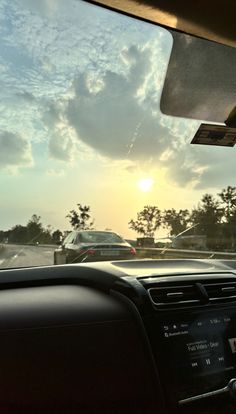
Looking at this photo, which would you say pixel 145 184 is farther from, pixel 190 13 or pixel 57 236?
pixel 190 13

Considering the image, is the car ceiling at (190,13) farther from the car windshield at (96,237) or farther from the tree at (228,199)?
the car windshield at (96,237)

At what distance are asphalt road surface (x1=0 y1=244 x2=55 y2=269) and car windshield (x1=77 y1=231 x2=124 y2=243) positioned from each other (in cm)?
31

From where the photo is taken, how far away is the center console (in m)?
2.33

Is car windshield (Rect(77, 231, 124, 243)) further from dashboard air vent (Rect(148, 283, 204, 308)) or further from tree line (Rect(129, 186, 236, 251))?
dashboard air vent (Rect(148, 283, 204, 308))

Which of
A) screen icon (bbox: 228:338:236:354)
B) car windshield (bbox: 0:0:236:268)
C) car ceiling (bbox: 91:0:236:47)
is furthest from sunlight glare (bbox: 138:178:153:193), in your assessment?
screen icon (bbox: 228:338:236:354)

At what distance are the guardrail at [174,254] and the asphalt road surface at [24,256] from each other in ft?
2.31

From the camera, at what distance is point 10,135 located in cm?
301

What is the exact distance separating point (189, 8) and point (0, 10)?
0.95 m

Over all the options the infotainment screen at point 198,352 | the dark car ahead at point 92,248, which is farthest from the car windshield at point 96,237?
the infotainment screen at point 198,352

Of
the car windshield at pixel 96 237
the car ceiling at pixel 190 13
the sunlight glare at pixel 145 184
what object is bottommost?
the car windshield at pixel 96 237

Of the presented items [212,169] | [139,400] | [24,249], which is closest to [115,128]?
[212,169]

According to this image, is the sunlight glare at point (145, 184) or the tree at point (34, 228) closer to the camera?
the tree at point (34, 228)

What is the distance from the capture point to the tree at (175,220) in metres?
3.70

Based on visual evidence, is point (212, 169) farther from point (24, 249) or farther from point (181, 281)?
point (24, 249)
